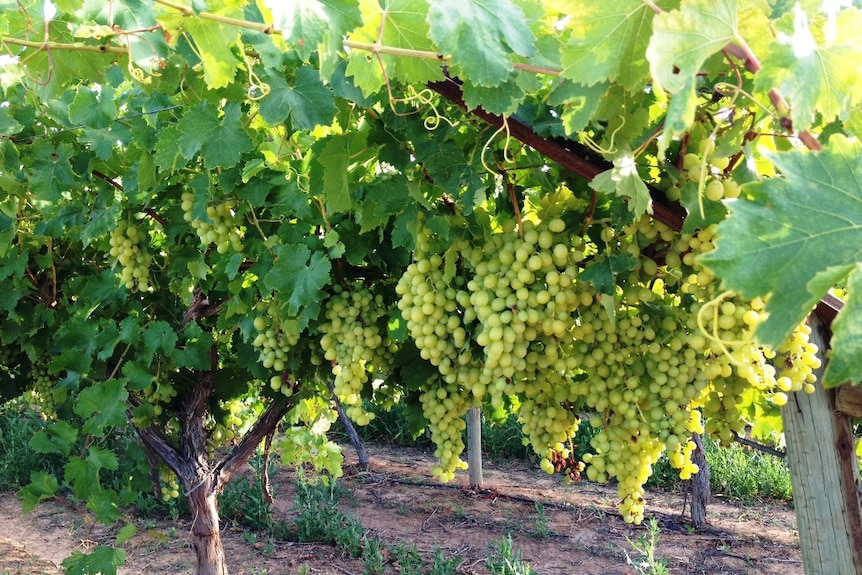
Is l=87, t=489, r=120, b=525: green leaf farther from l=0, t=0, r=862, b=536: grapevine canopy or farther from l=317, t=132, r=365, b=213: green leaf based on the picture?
l=317, t=132, r=365, b=213: green leaf

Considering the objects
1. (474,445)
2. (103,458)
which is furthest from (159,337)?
(474,445)

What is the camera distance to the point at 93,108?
8.20ft

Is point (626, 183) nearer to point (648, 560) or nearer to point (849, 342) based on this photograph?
point (849, 342)

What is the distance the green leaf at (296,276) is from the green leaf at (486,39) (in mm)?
Result: 1165

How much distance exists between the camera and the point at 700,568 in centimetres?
598

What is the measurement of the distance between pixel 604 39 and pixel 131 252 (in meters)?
2.42

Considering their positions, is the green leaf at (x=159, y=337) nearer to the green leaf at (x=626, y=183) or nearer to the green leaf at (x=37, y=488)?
the green leaf at (x=37, y=488)

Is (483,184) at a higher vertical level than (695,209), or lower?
higher

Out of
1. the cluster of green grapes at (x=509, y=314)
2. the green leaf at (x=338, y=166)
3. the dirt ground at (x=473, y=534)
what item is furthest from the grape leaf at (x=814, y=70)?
the dirt ground at (x=473, y=534)

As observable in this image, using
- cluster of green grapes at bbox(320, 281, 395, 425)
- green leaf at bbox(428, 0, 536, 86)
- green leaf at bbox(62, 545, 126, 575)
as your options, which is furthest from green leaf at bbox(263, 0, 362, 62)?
green leaf at bbox(62, 545, 126, 575)

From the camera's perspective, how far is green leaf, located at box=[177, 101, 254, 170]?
1.97m

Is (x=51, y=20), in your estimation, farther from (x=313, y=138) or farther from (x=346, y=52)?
(x=346, y=52)

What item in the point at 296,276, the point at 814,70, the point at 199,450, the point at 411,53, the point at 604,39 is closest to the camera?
the point at 814,70

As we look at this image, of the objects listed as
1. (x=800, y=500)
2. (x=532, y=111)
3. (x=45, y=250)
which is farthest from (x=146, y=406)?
(x=800, y=500)
